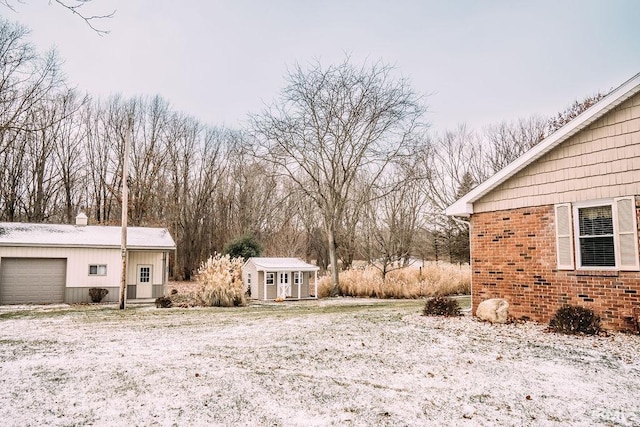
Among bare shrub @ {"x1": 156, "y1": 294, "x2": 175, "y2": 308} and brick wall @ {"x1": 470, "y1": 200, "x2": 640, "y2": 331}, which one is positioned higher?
brick wall @ {"x1": 470, "y1": 200, "x2": 640, "y2": 331}

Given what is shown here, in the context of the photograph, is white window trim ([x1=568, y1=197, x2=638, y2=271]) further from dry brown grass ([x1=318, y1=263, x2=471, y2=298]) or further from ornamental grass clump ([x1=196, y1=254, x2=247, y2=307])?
ornamental grass clump ([x1=196, y1=254, x2=247, y2=307])

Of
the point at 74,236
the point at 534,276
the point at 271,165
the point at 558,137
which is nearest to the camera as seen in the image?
the point at 558,137

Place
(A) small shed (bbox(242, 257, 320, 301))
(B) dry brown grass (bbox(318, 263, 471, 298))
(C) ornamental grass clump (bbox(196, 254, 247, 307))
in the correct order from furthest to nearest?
(B) dry brown grass (bbox(318, 263, 471, 298)) < (A) small shed (bbox(242, 257, 320, 301)) < (C) ornamental grass clump (bbox(196, 254, 247, 307))

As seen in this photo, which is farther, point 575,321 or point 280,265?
point 280,265

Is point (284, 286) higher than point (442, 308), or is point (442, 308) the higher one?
point (442, 308)

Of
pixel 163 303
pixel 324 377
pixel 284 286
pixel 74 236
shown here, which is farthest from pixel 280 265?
pixel 324 377

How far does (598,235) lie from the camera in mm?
8242

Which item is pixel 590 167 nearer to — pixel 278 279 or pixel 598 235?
pixel 598 235

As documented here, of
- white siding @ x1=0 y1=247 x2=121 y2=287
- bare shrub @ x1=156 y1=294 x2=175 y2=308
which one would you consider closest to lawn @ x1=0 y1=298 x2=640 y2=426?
bare shrub @ x1=156 y1=294 x2=175 y2=308

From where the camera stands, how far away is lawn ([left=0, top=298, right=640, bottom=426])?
410cm

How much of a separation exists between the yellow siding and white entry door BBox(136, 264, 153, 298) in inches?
632

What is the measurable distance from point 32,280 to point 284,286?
34.1 feet

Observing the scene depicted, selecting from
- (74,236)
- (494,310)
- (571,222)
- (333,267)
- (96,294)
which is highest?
(74,236)

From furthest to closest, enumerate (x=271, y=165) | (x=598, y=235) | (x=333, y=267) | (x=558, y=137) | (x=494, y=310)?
(x=271, y=165) < (x=333, y=267) < (x=494, y=310) < (x=558, y=137) < (x=598, y=235)
